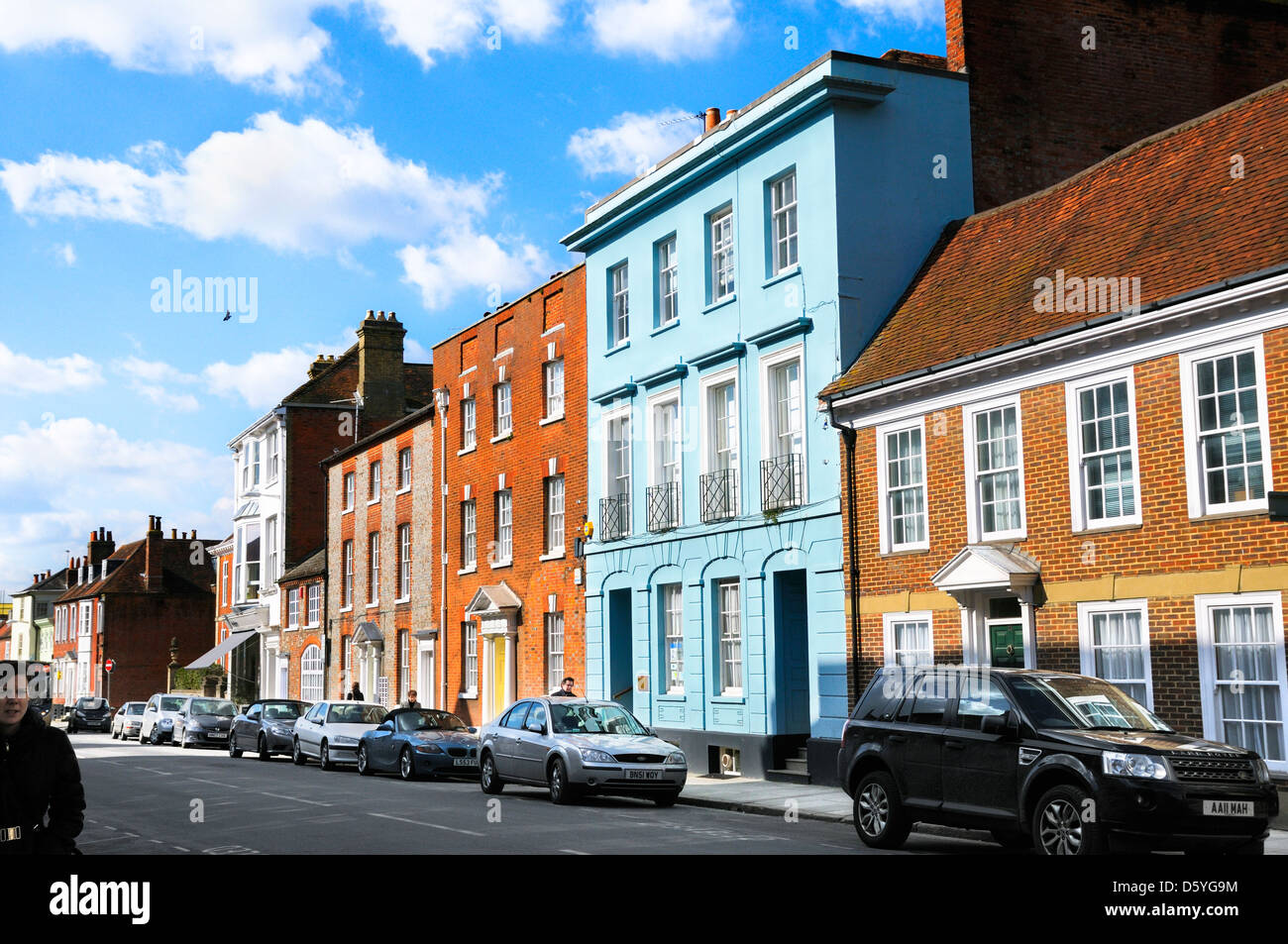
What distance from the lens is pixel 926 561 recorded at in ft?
65.9

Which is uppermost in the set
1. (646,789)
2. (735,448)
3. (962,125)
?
(962,125)

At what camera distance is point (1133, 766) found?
11133mm

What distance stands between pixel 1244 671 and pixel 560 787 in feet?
29.1

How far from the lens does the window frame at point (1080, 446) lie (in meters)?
16.9

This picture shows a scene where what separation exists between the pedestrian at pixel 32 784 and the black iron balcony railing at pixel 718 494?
18081 mm

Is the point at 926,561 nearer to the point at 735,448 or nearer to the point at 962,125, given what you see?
the point at 735,448

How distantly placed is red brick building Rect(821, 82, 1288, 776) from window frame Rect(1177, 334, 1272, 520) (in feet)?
0.08

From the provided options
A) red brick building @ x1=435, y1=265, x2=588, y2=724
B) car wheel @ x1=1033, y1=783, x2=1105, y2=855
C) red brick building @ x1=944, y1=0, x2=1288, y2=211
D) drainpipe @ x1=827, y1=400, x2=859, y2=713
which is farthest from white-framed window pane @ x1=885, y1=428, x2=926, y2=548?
red brick building @ x1=435, y1=265, x2=588, y2=724

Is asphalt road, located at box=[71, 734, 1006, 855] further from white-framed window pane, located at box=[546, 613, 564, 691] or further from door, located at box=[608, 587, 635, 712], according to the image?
white-framed window pane, located at box=[546, 613, 564, 691]

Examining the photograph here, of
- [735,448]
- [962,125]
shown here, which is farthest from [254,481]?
[962,125]

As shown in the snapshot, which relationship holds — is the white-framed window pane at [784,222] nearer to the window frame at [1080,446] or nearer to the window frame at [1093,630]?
the window frame at [1080,446]

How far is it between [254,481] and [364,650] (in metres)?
14.2

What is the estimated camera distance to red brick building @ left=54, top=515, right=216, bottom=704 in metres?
73.7

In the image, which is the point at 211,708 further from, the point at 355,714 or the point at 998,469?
the point at 998,469
